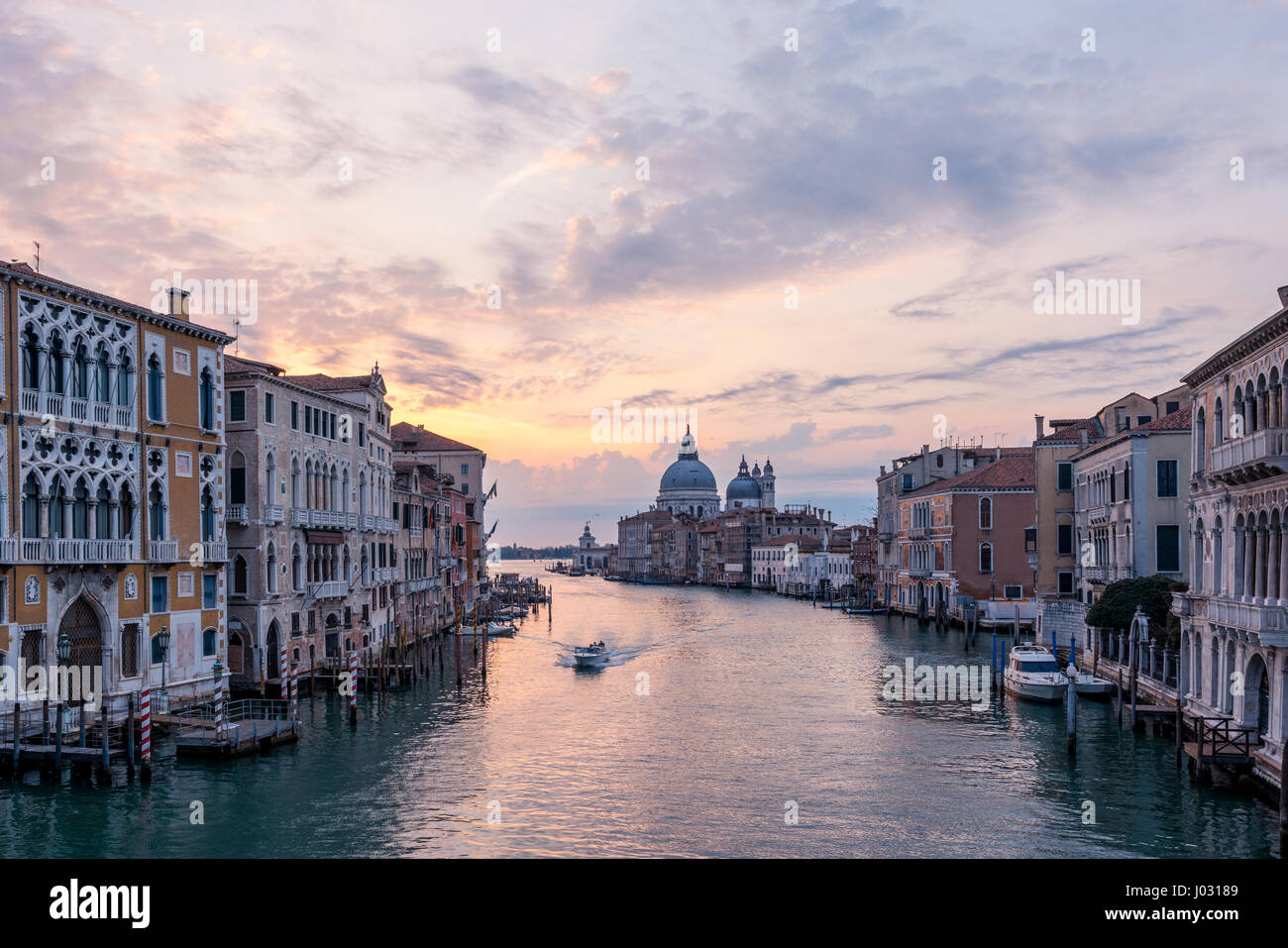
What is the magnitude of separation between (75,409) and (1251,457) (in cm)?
2234

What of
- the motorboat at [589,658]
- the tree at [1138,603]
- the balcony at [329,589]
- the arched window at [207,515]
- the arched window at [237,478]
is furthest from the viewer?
the motorboat at [589,658]

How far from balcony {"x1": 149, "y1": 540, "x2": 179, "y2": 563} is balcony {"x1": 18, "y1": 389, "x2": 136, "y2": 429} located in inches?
108

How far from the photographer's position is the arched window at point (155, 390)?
25.0 metres

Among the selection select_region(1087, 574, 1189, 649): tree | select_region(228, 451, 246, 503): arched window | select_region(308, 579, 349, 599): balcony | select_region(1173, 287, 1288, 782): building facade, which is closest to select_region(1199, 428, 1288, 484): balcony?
select_region(1173, 287, 1288, 782): building facade

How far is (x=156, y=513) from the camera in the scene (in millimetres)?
25203

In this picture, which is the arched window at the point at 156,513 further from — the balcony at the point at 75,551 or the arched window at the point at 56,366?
the arched window at the point at 56,366

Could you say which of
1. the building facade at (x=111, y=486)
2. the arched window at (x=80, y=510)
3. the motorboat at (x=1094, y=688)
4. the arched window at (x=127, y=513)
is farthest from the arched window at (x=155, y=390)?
the motorboat at (x=1094, y=688)

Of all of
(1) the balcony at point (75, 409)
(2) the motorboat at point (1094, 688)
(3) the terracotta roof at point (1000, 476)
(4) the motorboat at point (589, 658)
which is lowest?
(4) the motorboat at point (589, 658)

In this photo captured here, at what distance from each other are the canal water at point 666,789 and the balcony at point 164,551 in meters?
4.80

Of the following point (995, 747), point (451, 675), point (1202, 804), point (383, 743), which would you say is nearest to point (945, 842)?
point (1202, 804)

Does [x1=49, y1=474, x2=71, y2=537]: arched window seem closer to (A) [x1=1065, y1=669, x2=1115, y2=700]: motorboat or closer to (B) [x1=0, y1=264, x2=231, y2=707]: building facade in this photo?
(B) [x1=0, y1=264, x2=231, y2=707]: building facade
